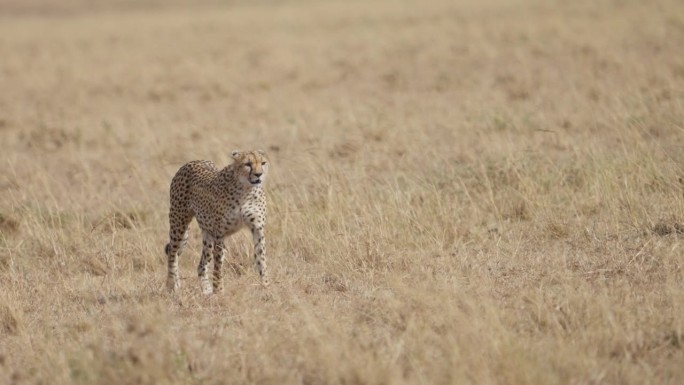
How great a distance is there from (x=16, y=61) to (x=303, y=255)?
14272mm

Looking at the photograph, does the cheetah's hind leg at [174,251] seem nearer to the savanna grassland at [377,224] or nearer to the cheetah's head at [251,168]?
the savanna grassland at [377,224]

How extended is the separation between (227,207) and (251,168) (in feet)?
0.89

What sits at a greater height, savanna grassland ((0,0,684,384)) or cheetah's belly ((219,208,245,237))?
cheetah's belly ((219,208,245,237))

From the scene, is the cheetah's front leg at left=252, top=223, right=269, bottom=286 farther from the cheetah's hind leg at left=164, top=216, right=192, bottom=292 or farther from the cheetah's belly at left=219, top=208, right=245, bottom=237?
the cheetah's hind leg at left=164, top=216, right=192, bottom=292

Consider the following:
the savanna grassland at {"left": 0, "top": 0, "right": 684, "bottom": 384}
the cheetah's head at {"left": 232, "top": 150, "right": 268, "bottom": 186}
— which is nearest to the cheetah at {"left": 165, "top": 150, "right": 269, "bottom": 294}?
the cheetah's head at {"left": 232, "top": 150, "right": 268, "bottom": 186}

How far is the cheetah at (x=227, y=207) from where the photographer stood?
5.59 meters

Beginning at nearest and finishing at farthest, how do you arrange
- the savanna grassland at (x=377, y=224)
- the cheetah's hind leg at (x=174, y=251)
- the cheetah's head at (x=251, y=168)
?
Result: the savanna grassland at (x=377, y=224)
the cheetah's head at (x=251, y=168)
the cheetah's hind leg at (x=174, y=251)

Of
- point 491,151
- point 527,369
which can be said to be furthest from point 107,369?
point 491,151

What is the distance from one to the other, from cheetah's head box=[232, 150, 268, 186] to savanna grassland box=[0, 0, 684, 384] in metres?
0.61

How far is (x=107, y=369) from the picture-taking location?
4.06 metres

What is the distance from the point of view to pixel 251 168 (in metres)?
5.53

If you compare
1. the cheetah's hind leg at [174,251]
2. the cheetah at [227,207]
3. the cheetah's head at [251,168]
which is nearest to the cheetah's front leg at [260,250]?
the cheetah at [227,207]

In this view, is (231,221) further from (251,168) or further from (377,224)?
(377,224)

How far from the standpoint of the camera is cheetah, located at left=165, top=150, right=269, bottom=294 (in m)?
5.59
